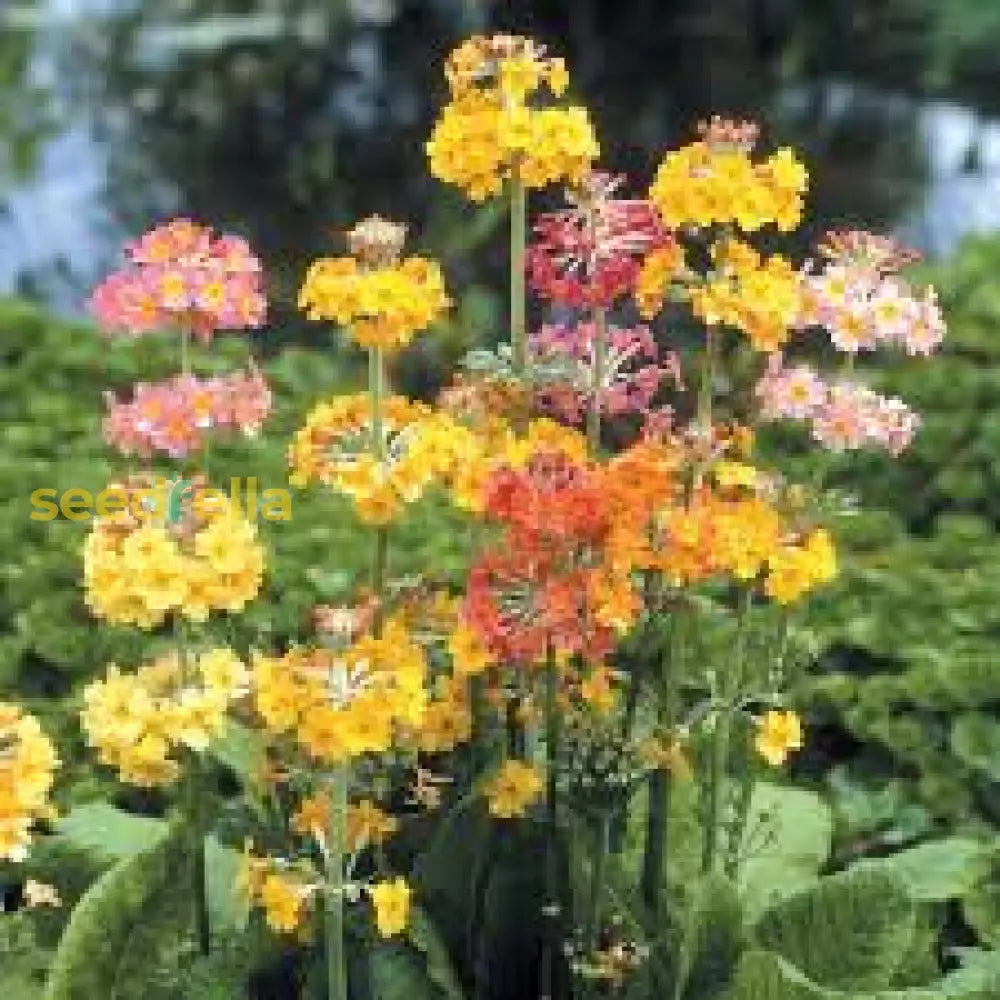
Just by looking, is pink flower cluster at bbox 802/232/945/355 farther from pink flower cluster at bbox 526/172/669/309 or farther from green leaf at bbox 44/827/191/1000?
green leaf at bbox 44/827/191/1000

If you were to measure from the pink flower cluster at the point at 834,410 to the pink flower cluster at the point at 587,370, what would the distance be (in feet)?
0.35

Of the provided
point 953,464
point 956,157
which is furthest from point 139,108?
point 953,464

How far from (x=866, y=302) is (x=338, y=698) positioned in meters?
0.72

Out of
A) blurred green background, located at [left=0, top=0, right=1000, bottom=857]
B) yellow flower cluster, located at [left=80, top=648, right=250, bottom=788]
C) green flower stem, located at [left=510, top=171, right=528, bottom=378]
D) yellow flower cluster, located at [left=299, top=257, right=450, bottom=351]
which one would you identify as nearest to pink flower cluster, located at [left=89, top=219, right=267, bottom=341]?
yellow flower cluster, located at [left=299, top=257, right=450, bottom=351]

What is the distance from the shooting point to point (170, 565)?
2283 millimetres

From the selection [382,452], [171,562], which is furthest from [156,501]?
[382,452]

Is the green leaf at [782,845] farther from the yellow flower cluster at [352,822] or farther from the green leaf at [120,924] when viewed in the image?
the green leaf at [120,924]

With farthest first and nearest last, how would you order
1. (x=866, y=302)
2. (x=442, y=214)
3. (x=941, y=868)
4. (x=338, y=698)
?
(x=442, y=214), (x=941, y=868), (x=866, y=302), (x=338, y=698)

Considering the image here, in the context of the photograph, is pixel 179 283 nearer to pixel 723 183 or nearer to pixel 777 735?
pixel 723 183

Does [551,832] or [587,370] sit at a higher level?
[587,370]

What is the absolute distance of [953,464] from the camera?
523 centimetres

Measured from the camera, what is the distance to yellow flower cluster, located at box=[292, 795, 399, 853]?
8.27 ft

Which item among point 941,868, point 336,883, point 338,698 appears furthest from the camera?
point 941,868

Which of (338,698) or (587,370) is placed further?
(587,370)
